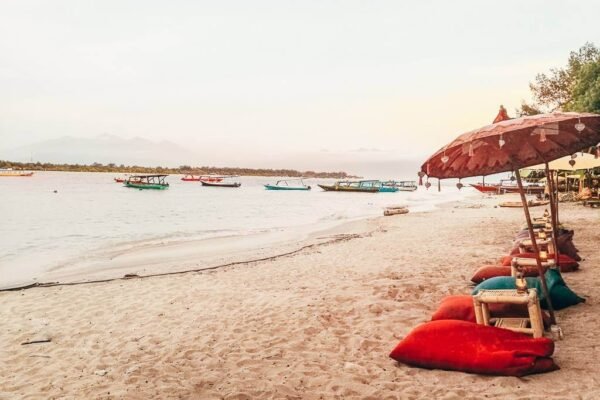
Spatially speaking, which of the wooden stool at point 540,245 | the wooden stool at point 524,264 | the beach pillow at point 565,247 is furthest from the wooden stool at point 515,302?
the beach pillow at point 565,247

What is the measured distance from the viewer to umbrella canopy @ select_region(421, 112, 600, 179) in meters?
4.25

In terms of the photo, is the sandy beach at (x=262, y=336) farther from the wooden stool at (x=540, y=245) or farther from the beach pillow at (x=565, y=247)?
the wooden stool at (x=540, y=245)

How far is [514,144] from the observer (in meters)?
4.92

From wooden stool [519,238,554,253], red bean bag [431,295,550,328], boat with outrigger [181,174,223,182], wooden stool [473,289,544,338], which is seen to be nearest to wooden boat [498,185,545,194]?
wooden stool [519,238,554,253]

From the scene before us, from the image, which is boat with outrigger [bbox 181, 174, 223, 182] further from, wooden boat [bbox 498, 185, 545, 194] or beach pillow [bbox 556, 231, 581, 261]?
beach pillow [bbox 556, 231, 581, 261]

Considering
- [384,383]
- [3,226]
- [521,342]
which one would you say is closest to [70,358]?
[384,383]

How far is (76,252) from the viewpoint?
1675 cm

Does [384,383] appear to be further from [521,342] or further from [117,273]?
[117,273]

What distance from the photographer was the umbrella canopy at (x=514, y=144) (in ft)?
14.0

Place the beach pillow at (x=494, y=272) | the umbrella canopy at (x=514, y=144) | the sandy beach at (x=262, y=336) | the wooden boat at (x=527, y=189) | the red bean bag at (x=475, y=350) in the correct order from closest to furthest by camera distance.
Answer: the red bean bag at (x=475, y=350)
the sandy beach at (x=262, y=336)
the umbrella canopy at (x=514, y=144)
the beach pillow at (x=494, y=272)
the wooden boat at (x=527, y=189)

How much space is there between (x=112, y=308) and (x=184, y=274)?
→ 2871mm

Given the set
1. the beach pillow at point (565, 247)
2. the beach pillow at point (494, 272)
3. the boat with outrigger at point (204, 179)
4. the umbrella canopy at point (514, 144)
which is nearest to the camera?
the umbrella canopy at point (514, 144)

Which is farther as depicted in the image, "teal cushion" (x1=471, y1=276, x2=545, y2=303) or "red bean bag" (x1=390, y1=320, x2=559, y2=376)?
"teal cushion" (x1=471, y1=276, x2=545, y2=303)

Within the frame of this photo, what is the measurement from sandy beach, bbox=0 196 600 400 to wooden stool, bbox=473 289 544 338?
0.38 metres
